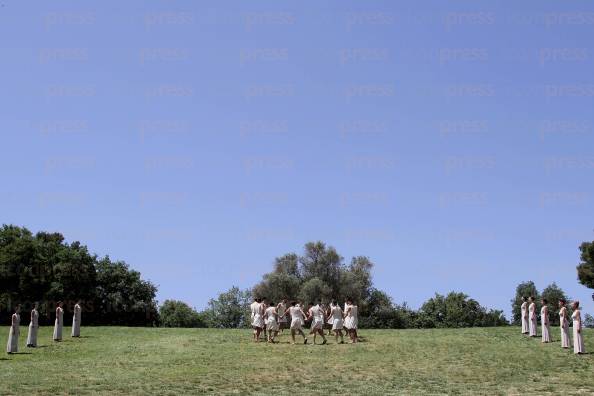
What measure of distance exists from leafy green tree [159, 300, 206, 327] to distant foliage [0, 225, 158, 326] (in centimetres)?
5432

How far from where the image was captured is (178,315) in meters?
144

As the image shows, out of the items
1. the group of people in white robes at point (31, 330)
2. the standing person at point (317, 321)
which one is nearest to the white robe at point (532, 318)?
the standing person at point (317, 321)

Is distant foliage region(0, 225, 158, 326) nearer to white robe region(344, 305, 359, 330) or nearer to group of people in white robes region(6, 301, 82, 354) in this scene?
group of people in white robes region(6, 301, 82, 354)

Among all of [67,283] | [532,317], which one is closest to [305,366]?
[532,317]

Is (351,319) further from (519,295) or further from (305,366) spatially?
(519,295)

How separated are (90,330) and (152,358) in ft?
60.4

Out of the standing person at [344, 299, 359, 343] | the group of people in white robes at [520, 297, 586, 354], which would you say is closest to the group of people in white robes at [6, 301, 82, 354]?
the standing person at [344, 299, 359, 343]

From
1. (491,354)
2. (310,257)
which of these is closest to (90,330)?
(491,354)

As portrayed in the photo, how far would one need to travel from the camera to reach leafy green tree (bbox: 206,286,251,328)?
14962 centimetres

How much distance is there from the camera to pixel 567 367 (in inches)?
1026

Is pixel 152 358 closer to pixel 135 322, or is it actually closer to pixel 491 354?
pixel 491 354

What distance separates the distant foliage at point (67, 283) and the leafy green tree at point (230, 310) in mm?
61553

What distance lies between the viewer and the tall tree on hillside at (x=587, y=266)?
243ft

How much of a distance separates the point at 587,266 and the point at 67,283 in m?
57.5
